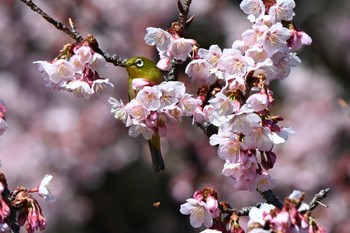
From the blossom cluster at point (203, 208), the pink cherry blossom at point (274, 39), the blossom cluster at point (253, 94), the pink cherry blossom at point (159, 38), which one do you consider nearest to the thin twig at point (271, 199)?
the blossom cluster at point (253, 94)

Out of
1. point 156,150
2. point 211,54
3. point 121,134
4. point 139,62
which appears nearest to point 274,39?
point 211,54

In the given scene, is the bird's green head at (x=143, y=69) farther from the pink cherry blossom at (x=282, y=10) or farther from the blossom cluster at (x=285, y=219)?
the blossom cluster at (x=285, y=219)

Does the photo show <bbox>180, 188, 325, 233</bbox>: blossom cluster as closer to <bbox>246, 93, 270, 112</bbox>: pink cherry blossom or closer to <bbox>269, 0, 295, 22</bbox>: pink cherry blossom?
<bbox>246, 93, 270, 112</bbox>: pink cherry blossom

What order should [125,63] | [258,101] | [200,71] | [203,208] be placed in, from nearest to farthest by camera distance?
[258,101] → [203,208] → [200,71] → [125,63]

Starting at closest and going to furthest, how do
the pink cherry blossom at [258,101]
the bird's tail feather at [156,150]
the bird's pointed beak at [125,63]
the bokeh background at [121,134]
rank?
the pink cherry blossom at [258,101]
the bird's pointed beak at [125,63]
the bird's tail feather at [156,150]
the bokeh background at [121,134]

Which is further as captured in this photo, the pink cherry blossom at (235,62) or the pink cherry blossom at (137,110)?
the pink cherry blossom at (137,110)

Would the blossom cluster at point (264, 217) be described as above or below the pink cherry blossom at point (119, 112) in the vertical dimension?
below

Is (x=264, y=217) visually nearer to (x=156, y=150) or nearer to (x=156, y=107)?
(x=156, y=107)
